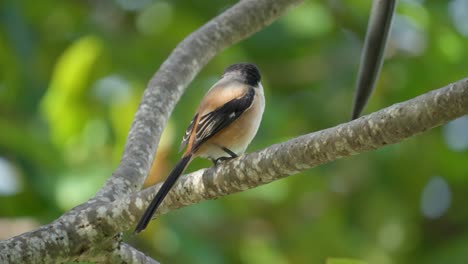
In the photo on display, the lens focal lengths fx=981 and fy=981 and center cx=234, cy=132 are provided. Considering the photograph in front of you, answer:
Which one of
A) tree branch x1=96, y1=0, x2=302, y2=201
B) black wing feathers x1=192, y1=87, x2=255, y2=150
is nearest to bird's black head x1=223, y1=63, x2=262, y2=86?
tree branch x1=96, y1=0, x2=302, y2=201

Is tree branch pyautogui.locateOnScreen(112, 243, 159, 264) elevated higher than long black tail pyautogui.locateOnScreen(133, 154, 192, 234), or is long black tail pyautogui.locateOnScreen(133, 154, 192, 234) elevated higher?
long black tail pyautogui.locateOnScreen(133, 154, 192, 234)

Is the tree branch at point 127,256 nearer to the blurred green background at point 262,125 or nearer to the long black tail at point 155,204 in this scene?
the long black tail at point 155,204

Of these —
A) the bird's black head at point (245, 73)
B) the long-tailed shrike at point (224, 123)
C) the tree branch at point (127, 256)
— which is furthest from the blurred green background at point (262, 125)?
the tree branch at point (127, 256)

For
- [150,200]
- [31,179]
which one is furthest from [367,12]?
[150,200]

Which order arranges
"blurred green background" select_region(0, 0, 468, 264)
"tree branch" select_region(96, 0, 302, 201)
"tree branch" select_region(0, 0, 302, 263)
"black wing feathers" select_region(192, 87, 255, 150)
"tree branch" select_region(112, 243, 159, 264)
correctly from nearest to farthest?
1. "tree branch" select_region(0, 0, 302, 263)
2. "tree branch" select_region(112, 243, 159, 264)
3. "tree branch" select_region(96, 0, 302, 201)
4. "black wing feathers" select_region(192, 87, 255, 150)
5. "blurred green background" select_region(0, 0, 468, 264)

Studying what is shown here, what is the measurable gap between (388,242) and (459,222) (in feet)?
1.86

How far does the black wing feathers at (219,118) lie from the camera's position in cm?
370

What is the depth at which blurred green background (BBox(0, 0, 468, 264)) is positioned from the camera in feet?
17.3

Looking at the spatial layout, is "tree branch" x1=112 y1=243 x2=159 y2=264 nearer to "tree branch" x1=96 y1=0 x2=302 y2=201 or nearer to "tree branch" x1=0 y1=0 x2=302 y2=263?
"tree branch" x1=0 y1=0 x2=302 y2=263

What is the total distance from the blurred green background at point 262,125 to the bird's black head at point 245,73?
91 cm

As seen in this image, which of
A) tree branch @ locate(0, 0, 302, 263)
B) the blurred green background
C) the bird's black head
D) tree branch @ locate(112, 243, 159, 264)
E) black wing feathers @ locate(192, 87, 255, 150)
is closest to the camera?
tree branch @ locate(0, 0, 302, 263)

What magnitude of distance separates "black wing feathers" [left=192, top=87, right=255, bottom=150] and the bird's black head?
264 mm

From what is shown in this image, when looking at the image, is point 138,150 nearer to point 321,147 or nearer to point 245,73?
point 245,73

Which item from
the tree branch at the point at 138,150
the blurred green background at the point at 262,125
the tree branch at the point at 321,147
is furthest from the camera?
the blurred green background at the point at 262,125
